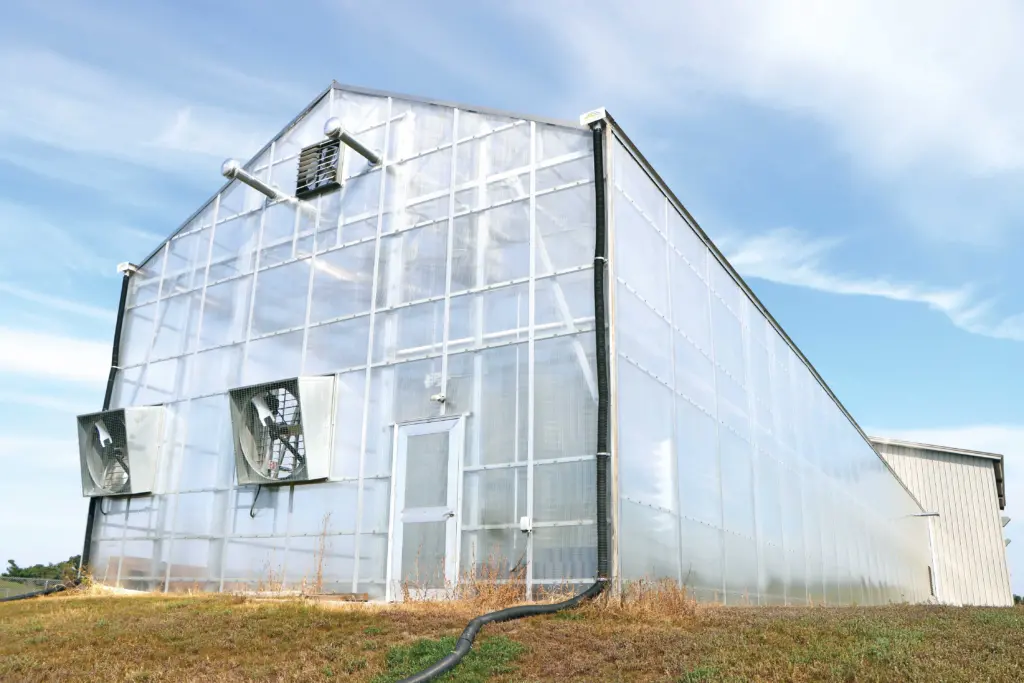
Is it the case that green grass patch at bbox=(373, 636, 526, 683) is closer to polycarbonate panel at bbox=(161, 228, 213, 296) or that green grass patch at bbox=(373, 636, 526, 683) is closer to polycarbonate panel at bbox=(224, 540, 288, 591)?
polycarbonate panel at bbox=(224, 540, 288, 591)

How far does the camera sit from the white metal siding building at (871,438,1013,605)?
34.6 metres

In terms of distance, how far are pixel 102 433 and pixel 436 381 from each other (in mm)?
8525

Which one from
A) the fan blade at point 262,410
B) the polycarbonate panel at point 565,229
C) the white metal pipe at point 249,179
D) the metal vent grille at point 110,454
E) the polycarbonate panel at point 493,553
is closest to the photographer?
the polycarbonate panel at point 493,553

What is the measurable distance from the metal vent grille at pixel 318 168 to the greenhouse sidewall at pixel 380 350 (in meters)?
0.19

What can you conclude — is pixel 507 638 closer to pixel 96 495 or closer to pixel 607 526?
pixel 607 526

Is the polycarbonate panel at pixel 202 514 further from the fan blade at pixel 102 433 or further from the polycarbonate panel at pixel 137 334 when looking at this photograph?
the polycarbonate panel at pixel 137 334

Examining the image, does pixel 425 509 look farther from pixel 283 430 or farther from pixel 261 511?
pixel 261 511

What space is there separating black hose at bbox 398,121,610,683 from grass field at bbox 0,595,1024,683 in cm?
14

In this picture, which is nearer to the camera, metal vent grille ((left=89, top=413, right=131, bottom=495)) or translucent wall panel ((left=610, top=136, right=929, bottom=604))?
translucent wall panel ((left=610, top=136, right=929, bottom=604))

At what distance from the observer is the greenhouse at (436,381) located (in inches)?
465

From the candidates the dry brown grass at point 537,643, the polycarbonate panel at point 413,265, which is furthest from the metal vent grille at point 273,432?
the dry brown grass at point 537,643

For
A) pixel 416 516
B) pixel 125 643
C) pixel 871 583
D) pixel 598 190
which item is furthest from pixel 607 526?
pixel 871 583

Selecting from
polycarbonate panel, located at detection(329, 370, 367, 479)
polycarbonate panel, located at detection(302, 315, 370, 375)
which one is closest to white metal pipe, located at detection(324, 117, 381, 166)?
polycarbonate panel, located at detection(302, 315, 370, 375)

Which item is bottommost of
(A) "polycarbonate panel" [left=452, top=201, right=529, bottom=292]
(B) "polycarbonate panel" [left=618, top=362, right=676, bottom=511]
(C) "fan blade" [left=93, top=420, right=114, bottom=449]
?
(B) "polycarbonate panel" [left=618, top=362, right=676, bottom=511]
